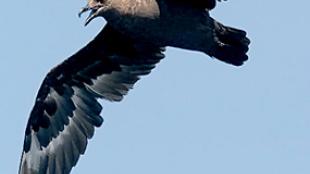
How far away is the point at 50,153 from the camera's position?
12.3 m

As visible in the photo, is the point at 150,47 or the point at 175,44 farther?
the point at 150,47

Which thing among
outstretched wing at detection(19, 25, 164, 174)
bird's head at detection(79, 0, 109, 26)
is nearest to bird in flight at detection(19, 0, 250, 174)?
outstretched wing at detection(19, 25, 164, 174)

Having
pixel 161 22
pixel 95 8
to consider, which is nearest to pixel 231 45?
pixel 161 22

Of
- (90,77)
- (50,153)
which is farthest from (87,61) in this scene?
(50,153)

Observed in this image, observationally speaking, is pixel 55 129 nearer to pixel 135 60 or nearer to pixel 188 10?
pixel 135 60

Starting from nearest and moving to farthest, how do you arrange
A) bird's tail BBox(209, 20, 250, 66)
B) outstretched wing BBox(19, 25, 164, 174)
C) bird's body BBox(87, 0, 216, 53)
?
1. bird's body BBox(87, 0, 216, 53)
2. bird's tail BBox(209, 20, 250, 66)
3. outstretched wing BBox(19, 25, 164, 174)

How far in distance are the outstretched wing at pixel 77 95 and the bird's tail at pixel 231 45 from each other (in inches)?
36.4

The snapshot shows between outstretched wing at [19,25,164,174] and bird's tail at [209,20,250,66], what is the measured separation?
36.4 inches

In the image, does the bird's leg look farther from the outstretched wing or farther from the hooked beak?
the outstretched wing

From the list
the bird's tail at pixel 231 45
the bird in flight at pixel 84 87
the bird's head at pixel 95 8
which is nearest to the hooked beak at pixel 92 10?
the bird's head at pixel 95 8

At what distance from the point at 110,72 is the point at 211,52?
1.57m

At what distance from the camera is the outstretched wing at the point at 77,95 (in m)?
11.9

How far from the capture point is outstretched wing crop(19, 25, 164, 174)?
11.9 metres

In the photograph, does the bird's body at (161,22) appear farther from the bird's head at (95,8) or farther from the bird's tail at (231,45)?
the bird's tail at (231,45)
